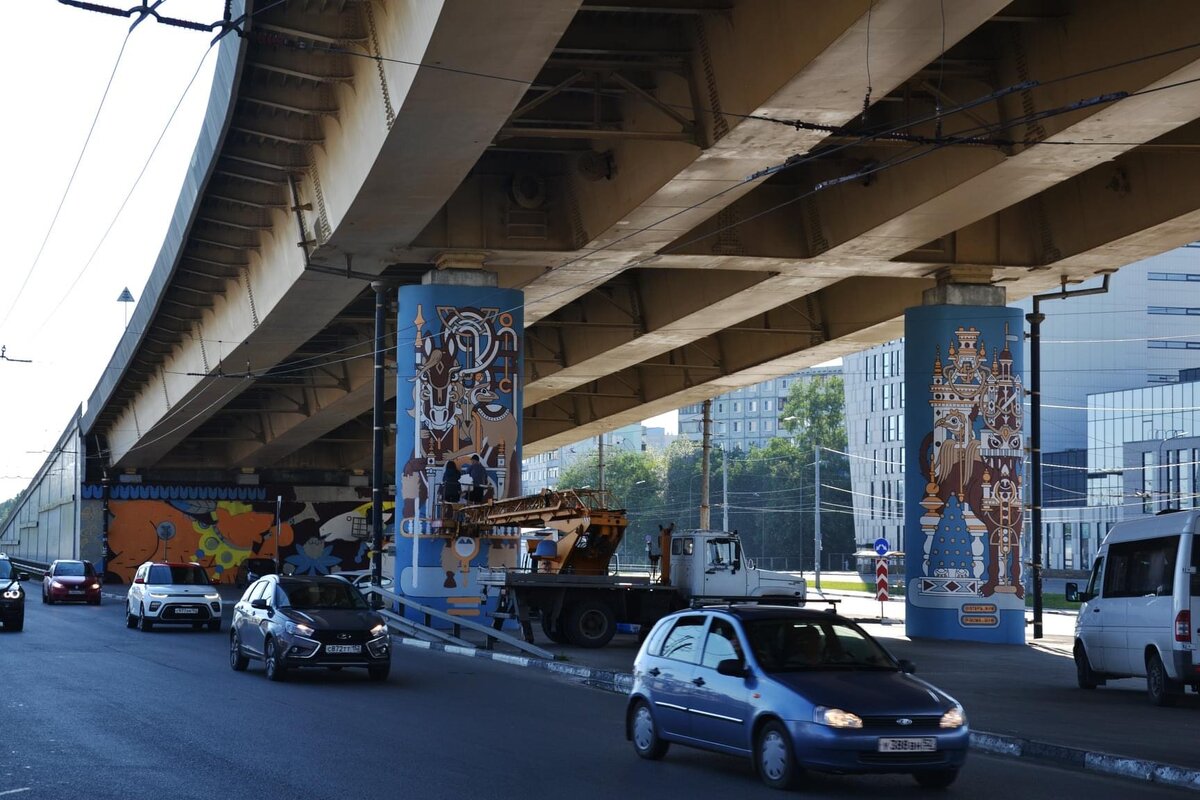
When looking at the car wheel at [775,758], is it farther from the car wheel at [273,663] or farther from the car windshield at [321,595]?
the car windshield at [321,595]

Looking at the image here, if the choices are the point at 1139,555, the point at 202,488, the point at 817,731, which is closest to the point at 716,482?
the point at 202,488

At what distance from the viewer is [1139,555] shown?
19516mm

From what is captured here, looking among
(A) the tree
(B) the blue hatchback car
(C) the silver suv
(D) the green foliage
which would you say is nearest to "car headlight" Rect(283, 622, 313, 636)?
(B) the blue hatchback car

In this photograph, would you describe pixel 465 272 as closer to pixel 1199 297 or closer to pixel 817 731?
pixel 817 731

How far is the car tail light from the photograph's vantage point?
17625mm

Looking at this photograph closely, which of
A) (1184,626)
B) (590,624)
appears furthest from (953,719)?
(590,624)

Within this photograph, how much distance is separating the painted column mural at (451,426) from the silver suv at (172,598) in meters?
5.31

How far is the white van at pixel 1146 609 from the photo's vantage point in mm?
17750

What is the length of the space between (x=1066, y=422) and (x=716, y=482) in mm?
58989

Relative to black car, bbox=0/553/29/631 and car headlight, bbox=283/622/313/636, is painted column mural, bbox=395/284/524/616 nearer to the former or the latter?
black car, bbox=0/553/29/631

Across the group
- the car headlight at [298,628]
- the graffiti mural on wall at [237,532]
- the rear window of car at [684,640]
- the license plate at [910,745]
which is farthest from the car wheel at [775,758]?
the graffiti mural on wall at [237,532]

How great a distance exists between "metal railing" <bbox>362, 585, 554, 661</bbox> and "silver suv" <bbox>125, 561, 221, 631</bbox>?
13.4ft

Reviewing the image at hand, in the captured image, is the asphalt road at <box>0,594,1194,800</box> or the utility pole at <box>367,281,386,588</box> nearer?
the asphalt road at <box>0,594,1194,800</box>

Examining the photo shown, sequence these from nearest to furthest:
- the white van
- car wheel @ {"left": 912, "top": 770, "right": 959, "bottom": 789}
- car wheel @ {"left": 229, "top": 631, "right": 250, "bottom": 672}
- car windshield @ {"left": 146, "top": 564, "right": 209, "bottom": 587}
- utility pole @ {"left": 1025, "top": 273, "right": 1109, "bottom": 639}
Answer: car wheel @ {"left": 912, "top": 770, "right": 959, "bottom": 789}, the white van, car wheel @ {"left": 229, "top": 631, "right": 250, "bottom": 672}, utility pole @ {"left": 1025, "top": 273, "right": 1109, "bottom": 639}, car windshield @ {"left": 146, "top": 564, "right": 209, "bottom": 587}
